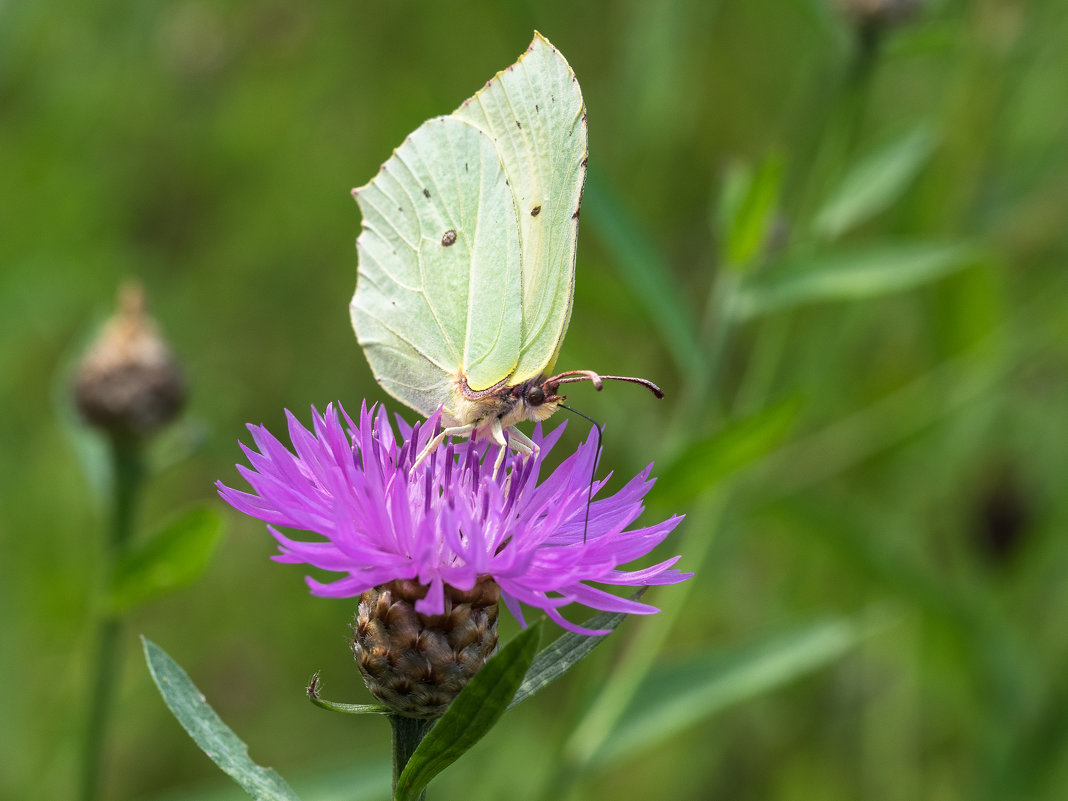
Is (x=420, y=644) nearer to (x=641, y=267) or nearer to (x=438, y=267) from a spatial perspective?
(x=438, y=267)

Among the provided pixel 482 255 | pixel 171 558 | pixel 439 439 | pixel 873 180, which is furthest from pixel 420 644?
pixel 873 180

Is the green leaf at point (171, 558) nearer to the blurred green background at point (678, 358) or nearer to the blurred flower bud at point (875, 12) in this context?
the blurred green background at point (678, 358)

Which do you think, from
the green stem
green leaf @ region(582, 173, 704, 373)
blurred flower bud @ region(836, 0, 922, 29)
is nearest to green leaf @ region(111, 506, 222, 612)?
the green stem

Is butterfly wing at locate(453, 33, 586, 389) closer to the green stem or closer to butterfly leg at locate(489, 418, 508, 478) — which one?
butterfly leg at locate(489, 418, 508, 478)

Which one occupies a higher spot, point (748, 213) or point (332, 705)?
point (332, 705)

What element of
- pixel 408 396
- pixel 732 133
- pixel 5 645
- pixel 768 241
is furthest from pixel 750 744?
pixel 732 133
